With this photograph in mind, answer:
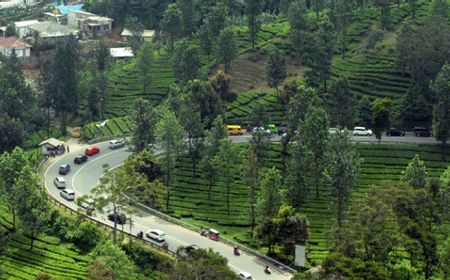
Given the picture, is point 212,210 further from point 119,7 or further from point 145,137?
point 119,7

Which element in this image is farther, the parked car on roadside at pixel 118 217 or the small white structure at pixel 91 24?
the small white structure at pixel 91 24

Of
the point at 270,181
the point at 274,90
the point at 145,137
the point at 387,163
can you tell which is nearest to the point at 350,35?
the point at 274,90

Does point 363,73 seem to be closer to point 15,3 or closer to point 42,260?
point 42,260

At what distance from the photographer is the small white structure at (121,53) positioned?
132m

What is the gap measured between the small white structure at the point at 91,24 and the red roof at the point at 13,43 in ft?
40.6

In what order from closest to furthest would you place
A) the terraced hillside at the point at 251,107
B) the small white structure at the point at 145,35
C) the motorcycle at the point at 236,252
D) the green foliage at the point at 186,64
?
the motorcycle at the point at 236,252 → the terraced hillside at the point at 251,107 → the green foliage at the point at 186,64 → the small white structure at the point at 145,35

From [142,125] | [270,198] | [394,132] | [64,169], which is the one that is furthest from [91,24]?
[270,198]

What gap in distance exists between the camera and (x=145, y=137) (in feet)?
296

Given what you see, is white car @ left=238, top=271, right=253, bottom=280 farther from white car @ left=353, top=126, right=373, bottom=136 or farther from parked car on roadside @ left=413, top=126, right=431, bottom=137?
parked car on roadside @ left=413, top=126, right=431, bottom=137

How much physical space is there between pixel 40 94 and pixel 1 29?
45931 millimetres

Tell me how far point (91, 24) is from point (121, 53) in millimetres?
16978

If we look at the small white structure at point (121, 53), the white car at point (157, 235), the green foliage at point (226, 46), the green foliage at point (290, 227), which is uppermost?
the green foliage at point (226, 46)

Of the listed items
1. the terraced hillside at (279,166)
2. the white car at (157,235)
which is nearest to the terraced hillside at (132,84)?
the terraced hillside at (279,166)

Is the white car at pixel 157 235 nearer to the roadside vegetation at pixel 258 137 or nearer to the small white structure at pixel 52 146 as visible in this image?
the roadside vegetation at pixel 258 137
